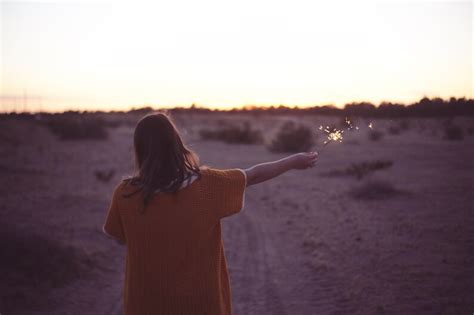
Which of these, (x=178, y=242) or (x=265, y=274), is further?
(x=265, y=274)

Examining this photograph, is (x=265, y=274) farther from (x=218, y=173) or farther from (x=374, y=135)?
(x=374, y=135)

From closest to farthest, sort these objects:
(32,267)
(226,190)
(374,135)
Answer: (226,190) → (32,267) → (374,135)

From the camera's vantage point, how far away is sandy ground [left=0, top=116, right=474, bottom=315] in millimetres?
6450

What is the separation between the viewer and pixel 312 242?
9.45m

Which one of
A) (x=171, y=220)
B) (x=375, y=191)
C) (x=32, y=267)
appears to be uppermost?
(x=171, y=220)

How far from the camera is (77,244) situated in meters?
8.88

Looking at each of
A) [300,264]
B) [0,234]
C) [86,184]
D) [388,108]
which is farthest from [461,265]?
[86,184]

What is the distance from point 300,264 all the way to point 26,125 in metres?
34.3

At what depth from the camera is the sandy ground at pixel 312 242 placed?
21.2 feet

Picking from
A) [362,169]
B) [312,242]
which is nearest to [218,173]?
[312,242]

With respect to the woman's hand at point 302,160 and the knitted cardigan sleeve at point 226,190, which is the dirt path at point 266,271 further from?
the knitted cardigan sleeve at point 226,190

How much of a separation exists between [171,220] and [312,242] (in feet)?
25.1

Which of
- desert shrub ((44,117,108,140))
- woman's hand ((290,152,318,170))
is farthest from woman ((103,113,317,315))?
desert shrub ((44,117,108,140))

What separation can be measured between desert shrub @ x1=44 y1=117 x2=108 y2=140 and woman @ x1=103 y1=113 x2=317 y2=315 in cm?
3927
